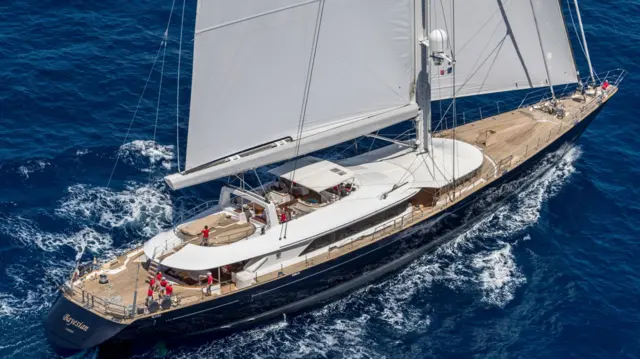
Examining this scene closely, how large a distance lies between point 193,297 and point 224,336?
113 inches

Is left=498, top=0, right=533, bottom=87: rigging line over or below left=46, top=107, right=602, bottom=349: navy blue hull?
over

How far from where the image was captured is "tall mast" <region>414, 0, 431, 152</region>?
50.5 metres

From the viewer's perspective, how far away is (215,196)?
5641 cm

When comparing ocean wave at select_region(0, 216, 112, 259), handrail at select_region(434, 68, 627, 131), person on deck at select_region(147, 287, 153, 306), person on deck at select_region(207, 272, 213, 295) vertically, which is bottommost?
ocean wave at select_region(0, 216, 112, 259)

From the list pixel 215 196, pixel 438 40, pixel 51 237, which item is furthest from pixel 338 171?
pixel 51 237

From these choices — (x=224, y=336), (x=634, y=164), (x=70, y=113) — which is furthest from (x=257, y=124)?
(x=634, y=164)

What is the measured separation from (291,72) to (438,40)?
327 inches

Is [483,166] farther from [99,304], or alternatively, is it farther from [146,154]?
[99,304]

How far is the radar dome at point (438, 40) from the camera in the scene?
5066 centimetres

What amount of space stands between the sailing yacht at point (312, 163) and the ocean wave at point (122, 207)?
2386 mm

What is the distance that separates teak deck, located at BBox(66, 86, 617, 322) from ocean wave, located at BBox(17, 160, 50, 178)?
1077 cm

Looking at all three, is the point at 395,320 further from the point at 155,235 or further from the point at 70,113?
the point at 70,113

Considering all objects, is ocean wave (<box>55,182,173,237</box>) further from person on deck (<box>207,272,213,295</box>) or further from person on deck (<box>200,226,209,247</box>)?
person on deck (<box>207,272,213,295</box>)

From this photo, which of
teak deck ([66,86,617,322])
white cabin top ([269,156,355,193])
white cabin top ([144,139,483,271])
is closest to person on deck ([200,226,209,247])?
white cabin top ([144,139,483,271])
